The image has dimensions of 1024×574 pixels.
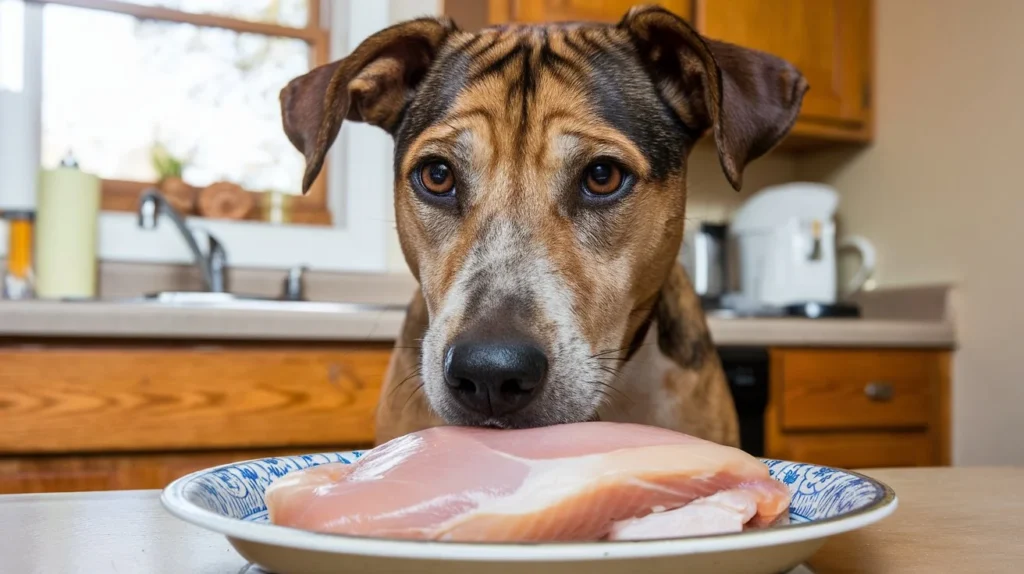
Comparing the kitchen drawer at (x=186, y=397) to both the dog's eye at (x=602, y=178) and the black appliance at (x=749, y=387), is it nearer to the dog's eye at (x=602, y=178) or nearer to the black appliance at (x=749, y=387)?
the black appliance at (x=749, y=387)

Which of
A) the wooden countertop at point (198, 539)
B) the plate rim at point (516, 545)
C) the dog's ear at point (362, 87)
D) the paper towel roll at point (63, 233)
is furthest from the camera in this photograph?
the paper towel roll at point (63, 233)

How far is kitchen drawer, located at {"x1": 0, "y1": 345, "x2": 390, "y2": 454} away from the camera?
201cm

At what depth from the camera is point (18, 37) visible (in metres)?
2.84

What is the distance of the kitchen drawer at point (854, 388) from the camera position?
2760 millimetres

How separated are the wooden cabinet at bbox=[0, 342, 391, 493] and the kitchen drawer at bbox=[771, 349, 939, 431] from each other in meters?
1.30

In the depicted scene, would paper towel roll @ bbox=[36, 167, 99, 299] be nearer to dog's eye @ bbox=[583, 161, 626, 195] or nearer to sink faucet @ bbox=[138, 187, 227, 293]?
sink faucet @ bbox=[138, 187, 227, 293]

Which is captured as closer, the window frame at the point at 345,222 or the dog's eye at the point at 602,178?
the dog's eye at the point at 602,178

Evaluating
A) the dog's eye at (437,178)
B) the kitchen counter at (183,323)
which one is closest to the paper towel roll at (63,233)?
the kitchen counter at (183,323)

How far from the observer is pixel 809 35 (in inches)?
134

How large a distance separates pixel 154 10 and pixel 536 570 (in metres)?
3.10

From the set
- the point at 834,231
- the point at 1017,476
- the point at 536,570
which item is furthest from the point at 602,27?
the point at 834,231

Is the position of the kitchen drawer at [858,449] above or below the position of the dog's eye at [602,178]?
below

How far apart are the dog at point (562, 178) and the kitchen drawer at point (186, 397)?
0.77 m

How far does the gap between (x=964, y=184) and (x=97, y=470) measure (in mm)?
2826
